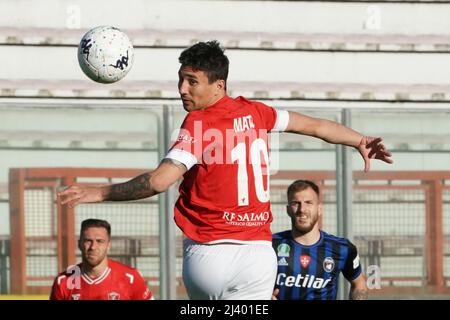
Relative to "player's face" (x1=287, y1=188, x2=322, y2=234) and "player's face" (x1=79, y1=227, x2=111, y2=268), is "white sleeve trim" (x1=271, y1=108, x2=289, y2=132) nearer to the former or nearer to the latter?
"player's face" (x1=287, y1=188, x2=322, y2=234)

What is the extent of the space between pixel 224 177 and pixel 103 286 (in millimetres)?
3367

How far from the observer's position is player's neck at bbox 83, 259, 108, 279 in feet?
33.0

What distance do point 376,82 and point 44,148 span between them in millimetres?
3798

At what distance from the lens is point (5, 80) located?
12430mm

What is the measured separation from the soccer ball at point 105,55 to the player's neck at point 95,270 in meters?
1.52

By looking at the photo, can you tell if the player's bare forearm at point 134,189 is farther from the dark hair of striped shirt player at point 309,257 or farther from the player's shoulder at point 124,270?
the player's shoulder at point 124,270

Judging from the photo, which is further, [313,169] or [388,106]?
[388,106]

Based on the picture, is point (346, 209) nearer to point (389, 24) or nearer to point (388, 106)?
point (388, 106)

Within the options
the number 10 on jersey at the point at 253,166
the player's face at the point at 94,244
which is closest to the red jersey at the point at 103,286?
the player's face at the point at 94,244

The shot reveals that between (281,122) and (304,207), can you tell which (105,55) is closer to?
(304,207)

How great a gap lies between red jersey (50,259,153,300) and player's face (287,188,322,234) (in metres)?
1.51

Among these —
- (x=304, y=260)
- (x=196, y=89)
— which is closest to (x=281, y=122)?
(x=196, y=89)

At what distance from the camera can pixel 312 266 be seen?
31.2 feet
